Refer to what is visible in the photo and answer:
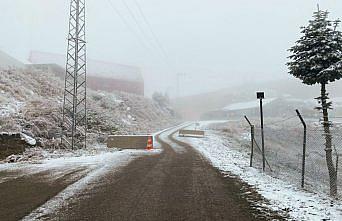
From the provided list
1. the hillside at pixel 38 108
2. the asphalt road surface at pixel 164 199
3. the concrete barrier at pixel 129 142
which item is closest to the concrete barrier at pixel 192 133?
the hillside at pixel 38 108

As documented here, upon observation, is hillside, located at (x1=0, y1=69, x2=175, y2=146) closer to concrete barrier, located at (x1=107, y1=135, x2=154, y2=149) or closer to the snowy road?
concrete barrier, located at (x1=107, y1=135, x2=154, y2=149)

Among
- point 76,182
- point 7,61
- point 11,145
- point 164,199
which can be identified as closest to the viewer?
point 164,199

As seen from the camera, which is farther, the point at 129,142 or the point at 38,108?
the point at 38,108

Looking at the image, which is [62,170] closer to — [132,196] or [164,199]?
[132,196]

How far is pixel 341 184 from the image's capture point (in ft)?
51.3

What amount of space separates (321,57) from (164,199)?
7722mm

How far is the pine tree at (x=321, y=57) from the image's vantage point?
37.9 feet

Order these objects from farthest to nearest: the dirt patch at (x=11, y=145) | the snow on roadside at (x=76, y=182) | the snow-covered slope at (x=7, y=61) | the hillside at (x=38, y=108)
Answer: the snow-covered slope at (x=7, y=61) < the hillside at (x=38, y=108) < the dirt patch at (x=11, y=145) < the snow on roadside at (x=76, y=182)

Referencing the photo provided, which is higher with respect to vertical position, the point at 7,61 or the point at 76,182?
the point at 7,61

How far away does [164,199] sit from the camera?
7969 mm

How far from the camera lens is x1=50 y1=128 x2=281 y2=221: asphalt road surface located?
6605 mm

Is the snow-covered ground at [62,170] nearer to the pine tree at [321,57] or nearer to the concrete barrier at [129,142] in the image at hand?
the concrete barrier at [129,142]

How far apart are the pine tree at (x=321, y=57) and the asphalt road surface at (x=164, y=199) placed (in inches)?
188

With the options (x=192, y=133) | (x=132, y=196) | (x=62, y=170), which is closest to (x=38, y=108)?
(x=192, y=133)
